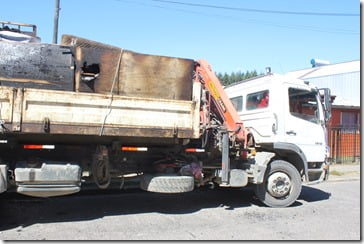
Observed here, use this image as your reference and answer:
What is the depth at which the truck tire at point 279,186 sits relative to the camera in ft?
23.2

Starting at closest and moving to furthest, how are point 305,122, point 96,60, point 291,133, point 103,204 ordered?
point 96,60, point 103,204, point 291,133, point 305,122

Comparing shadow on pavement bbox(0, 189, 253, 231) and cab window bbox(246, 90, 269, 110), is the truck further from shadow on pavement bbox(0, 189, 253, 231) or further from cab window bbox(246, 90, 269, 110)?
shadow on pavement bbox(0, 189, 253, 231)

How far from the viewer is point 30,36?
5910mm

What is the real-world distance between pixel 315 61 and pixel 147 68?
29045 mm

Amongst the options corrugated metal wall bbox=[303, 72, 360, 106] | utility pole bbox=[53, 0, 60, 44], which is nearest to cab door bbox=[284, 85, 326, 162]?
utility pole bbox=[53, 0, 60, 44]

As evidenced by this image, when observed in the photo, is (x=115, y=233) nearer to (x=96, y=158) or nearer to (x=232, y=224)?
(x=96, y=158)

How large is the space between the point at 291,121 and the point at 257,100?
85cm

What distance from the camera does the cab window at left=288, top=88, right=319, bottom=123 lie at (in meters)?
7.34

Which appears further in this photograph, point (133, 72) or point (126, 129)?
point (133, 72)

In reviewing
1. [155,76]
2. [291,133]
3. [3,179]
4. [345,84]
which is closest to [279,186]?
[291,133]

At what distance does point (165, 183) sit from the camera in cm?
602

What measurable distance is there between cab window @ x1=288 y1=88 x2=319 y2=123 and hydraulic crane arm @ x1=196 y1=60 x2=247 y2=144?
4.39 ft

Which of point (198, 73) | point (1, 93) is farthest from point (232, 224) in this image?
point (1, 93)

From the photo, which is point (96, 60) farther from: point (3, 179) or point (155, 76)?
point (3, 179)
